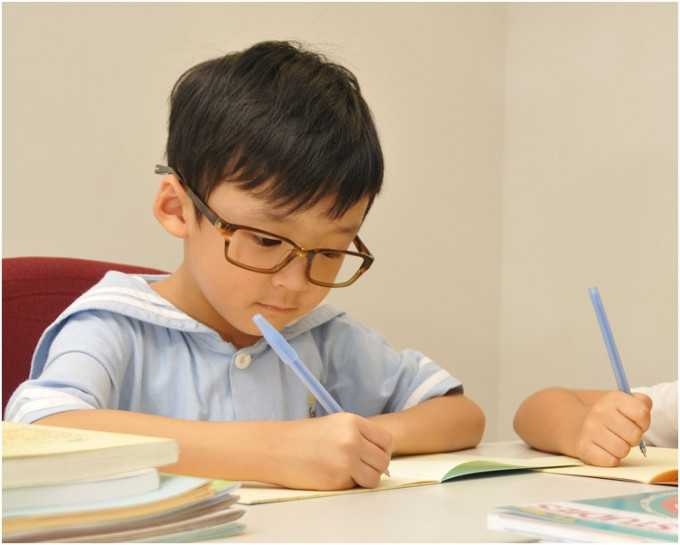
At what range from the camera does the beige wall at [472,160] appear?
4.87 feet

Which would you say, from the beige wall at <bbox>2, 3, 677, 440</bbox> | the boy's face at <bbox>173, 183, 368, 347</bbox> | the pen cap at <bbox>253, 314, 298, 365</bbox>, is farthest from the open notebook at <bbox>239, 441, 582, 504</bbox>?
the beige wall at <bbox>2, 3, 677, 440</bbox>

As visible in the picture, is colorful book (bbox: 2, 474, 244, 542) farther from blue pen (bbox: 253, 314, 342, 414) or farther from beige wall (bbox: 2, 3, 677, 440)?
beige wall (bbox: 2, 3, 677, 440)

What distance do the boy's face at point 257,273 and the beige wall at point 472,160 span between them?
21.6 inches

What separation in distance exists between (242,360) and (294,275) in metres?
0.14

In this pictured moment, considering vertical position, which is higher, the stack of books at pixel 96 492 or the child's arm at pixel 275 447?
the stack of books at pixel 96 492

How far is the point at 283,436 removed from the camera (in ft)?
2.43

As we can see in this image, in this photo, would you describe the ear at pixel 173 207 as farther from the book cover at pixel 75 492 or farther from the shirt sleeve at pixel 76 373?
the book cover at pixel 75 492

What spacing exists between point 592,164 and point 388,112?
0.48 m

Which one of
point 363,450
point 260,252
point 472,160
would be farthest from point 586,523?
point 472,160

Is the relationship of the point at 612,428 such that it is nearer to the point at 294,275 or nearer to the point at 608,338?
the point at 608,338

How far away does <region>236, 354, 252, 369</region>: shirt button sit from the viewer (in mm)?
995

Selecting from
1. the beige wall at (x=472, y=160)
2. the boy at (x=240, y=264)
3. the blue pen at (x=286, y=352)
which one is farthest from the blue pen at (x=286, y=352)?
the beige wall at (x=472, y=160)

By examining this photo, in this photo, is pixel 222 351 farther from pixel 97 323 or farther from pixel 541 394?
pixel 541 394

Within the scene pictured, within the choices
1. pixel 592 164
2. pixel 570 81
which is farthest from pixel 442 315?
pixel 570 81
